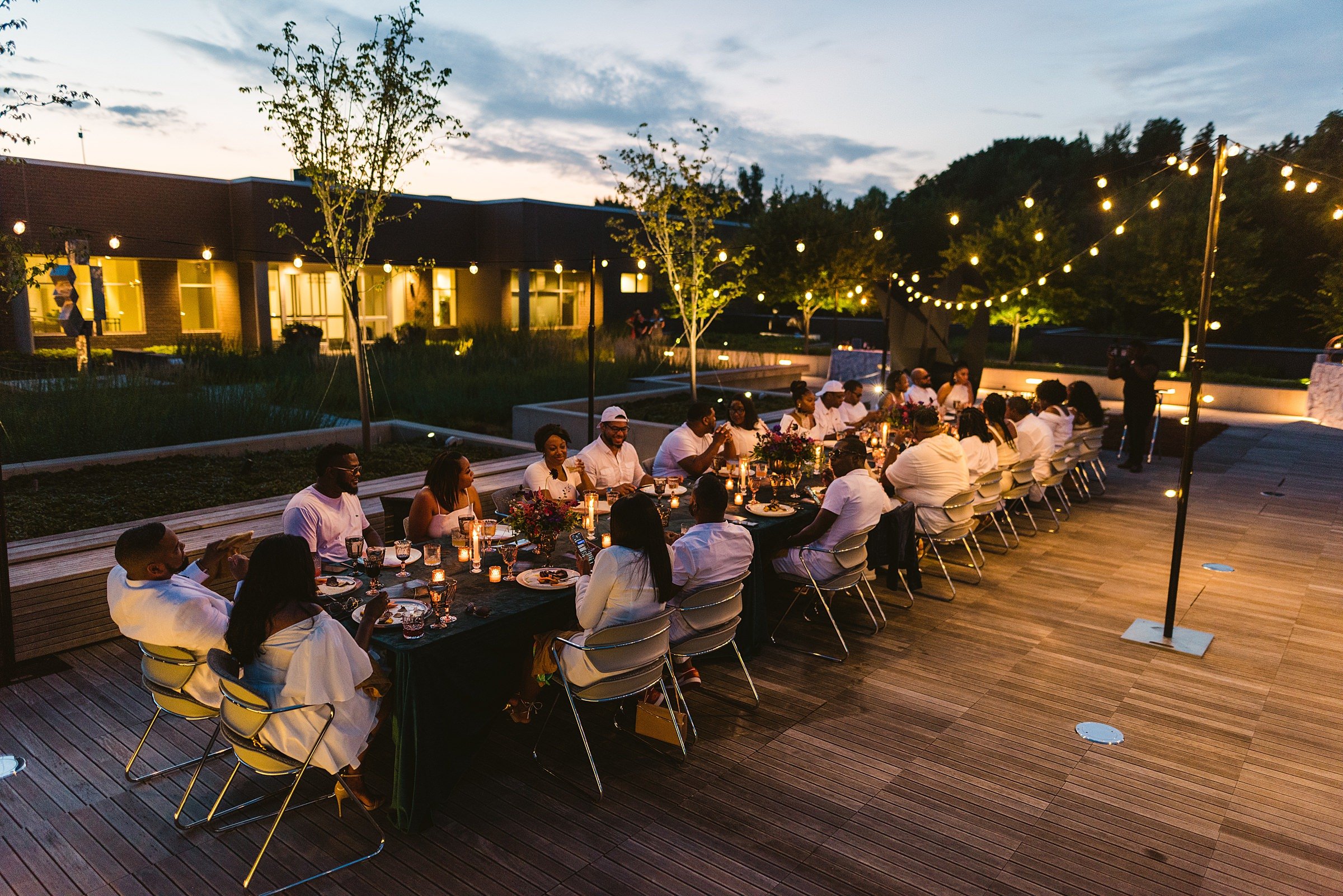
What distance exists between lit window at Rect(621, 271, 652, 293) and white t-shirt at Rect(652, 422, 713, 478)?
22.6m

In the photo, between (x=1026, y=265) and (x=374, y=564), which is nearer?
(x=374, y=564)

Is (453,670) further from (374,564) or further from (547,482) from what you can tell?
(547,482)

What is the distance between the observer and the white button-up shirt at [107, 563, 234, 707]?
3.41m

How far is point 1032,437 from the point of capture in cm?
830

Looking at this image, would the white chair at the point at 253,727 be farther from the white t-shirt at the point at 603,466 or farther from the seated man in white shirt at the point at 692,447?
the seated man in white shirt at the point at 692,447

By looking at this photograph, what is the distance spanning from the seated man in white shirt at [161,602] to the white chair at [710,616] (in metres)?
2.06

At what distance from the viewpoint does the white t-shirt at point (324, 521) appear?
4.55m

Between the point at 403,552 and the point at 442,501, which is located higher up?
the point at 442,501

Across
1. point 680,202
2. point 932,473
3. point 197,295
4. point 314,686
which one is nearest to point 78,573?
point 314,686

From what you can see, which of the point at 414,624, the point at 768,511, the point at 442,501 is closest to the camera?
the point at 414,624

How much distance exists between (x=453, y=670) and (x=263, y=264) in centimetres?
2111

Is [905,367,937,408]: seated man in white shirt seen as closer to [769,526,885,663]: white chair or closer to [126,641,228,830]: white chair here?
[769,526,885,663]: white chair

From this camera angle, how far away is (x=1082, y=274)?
22.6 m

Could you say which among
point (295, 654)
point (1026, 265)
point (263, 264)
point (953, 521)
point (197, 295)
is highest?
point (1026, 265)
